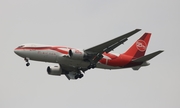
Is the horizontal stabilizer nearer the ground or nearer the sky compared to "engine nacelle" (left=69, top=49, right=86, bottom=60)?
nearer the ground

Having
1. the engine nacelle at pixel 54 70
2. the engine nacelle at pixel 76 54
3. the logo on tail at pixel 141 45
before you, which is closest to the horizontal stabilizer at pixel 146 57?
the logo on tail at pixel 141 45

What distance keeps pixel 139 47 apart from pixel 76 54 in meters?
11.7

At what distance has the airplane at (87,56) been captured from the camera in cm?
5509

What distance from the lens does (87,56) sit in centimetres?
5612

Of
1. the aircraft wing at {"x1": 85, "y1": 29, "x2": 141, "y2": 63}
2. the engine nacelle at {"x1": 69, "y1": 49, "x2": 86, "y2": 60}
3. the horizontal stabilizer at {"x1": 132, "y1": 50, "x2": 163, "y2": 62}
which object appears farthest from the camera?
the horizontal stabilizer at {"x1": 132, "y1": 50, "x2": 163, "y2": 62}

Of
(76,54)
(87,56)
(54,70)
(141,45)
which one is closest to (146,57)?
(141,45)

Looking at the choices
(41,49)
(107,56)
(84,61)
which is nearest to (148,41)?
(107,56)

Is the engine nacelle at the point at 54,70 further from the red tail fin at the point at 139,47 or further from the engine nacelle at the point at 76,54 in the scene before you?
the red tail fin at the point at 139,47

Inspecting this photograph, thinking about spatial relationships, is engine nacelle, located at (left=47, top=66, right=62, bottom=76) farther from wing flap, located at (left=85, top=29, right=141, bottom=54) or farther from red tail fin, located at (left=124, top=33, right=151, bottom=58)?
red tail fin, located at (left=124, top=33, right=151, bottom=58)

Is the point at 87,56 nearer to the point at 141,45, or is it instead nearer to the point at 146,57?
the point at 146,57

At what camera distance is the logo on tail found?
63131 millimetres

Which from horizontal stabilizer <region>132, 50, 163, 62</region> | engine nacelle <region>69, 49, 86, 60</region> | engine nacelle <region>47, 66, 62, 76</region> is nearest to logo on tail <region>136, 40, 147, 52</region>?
horizontal stabilizer <region>132, 50, 163, 62</region>

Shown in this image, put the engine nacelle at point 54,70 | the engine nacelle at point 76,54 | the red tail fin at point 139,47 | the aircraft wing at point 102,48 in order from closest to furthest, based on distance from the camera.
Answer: the aircraft wing at point 102,48
the engine nacelle at point 76,54
the red tail fin at point 139,47
the engine nacelle at point 54,70

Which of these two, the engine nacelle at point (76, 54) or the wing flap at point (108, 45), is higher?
the wing flap at point (108, 45)
